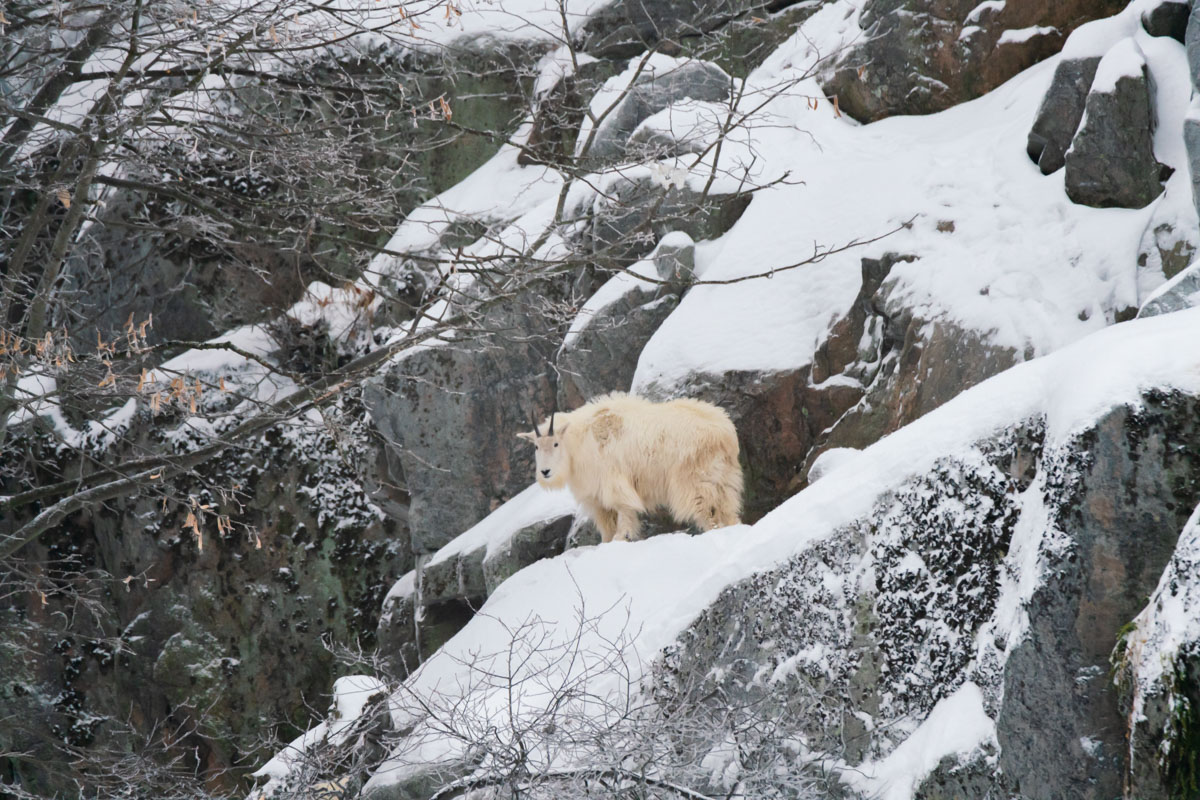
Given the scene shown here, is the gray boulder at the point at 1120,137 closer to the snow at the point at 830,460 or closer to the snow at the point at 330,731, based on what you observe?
the snow at the point at 830,460

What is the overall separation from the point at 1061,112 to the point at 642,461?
398 centimetres

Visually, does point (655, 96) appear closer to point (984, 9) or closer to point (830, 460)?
point (984, 9)

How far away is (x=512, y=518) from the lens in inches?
373

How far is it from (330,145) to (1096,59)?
5.37m

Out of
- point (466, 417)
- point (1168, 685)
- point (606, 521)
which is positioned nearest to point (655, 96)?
point (466, 417)

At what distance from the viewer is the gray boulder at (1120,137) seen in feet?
21.7

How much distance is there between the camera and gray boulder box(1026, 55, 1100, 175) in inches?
280

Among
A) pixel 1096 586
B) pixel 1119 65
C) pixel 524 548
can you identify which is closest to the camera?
pixel 1096 586

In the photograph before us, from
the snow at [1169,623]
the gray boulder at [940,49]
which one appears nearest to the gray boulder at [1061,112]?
the gray boulder at [940,49]

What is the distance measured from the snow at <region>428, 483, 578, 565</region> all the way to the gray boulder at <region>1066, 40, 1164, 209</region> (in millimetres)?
4894

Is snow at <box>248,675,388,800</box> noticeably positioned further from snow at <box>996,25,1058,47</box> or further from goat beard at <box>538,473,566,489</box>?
snow at <box>996,25,1058,47</box>

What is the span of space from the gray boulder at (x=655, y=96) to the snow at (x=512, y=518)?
3625mm

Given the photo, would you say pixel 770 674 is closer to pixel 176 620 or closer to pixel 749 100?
pixel 749 100

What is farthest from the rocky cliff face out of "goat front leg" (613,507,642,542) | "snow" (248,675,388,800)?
"goat front leg" (613,507,642,542)
